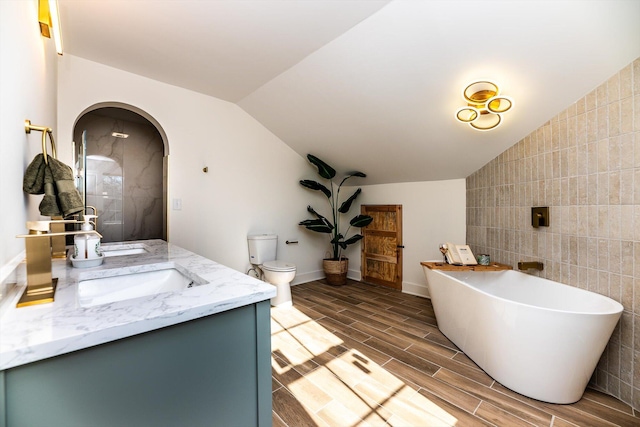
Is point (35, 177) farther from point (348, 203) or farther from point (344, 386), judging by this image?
point (348, 203)

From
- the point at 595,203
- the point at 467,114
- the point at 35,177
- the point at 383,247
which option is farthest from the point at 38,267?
the point at 383,247

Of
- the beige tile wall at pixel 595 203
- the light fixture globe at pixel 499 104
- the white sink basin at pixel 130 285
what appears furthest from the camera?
the light fixture globe at pixel 499 104

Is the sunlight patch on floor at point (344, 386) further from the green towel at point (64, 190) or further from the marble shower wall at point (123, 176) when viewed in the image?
the marble shower wall at point (123, 176)

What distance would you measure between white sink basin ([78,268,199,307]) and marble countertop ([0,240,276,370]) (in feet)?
0.22

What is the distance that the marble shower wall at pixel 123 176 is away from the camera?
12.3ft

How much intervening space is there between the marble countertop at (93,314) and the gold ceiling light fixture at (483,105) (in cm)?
212

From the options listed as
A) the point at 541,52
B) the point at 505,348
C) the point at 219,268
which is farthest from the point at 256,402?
the point at 541,52

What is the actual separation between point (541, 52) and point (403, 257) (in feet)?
8.43

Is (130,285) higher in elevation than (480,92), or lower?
lower

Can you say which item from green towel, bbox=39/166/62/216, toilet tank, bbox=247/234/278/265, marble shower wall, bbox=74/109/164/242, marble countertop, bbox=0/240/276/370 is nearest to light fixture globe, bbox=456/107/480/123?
marble countertop, bbox=0/240/276/370

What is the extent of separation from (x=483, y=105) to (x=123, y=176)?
4.47 meters

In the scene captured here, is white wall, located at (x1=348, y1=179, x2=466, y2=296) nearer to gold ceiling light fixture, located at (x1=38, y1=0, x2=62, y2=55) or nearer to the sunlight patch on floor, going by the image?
the sunlight patch on floor

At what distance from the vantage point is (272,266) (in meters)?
3.16

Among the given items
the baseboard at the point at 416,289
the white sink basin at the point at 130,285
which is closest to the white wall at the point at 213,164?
the baseboard at the point at 416,289
